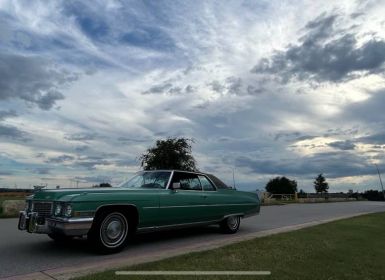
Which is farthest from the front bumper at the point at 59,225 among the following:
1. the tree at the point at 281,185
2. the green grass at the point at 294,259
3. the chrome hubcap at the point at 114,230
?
the tree at the point at 281,185

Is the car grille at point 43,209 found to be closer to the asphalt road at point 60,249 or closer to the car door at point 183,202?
the asphalt road at point 60,249

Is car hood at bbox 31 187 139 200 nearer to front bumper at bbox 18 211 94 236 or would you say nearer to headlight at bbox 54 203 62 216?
headlight at bbox 54 203 62 216

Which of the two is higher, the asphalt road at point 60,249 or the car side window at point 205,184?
the car side window at point 205,184

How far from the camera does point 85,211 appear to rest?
7090 mm

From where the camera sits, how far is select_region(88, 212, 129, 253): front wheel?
24.1 ft

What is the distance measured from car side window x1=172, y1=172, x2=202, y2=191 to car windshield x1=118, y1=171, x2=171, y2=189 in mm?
236

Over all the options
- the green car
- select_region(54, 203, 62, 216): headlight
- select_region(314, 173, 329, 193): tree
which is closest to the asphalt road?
the green car

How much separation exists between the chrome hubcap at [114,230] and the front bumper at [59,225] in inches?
16.4

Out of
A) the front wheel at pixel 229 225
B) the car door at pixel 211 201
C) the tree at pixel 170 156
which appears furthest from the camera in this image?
the tree at pixel 170 156

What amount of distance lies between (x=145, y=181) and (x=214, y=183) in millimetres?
2046

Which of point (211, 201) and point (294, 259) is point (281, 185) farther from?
point (294, 259)

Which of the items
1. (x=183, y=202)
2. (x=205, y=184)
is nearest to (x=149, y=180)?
(x=183, y=202)

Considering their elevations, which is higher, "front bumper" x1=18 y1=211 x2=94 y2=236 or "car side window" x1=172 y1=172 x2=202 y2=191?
"car side window" x1=172 y1=172 x2=202 y2=191

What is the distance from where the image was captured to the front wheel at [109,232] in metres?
7.35
